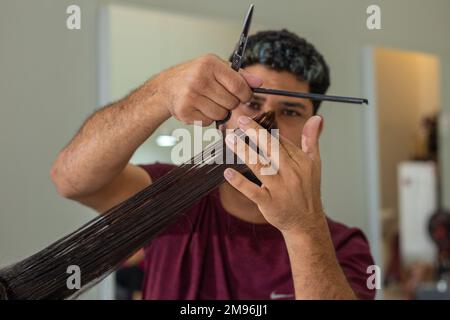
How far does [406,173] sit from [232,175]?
2.98 feet

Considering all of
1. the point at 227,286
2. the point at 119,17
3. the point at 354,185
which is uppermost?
the point at 119,17

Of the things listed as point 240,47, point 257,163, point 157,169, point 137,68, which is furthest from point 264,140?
point 137,68

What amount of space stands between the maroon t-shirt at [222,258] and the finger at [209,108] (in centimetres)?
14

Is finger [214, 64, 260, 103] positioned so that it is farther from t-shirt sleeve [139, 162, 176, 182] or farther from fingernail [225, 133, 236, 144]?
t-shirt sleeve [139, 162, 176, 182]

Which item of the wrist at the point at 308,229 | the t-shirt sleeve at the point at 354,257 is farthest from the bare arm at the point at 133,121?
the t-shirt sleeve at the point at 354,257

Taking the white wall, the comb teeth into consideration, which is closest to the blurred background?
the white wall

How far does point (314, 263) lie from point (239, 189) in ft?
0.31

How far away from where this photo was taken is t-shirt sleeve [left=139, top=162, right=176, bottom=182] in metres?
0.61

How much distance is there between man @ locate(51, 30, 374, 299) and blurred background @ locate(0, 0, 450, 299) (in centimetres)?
4

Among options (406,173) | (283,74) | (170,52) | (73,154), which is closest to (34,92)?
(73,154)

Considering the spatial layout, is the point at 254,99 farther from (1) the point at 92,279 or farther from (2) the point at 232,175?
(1) the point at 92,279

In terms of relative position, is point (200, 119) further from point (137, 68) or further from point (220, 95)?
point (137, 68)

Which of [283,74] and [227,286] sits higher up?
[283,74]

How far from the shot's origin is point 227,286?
658 mm
